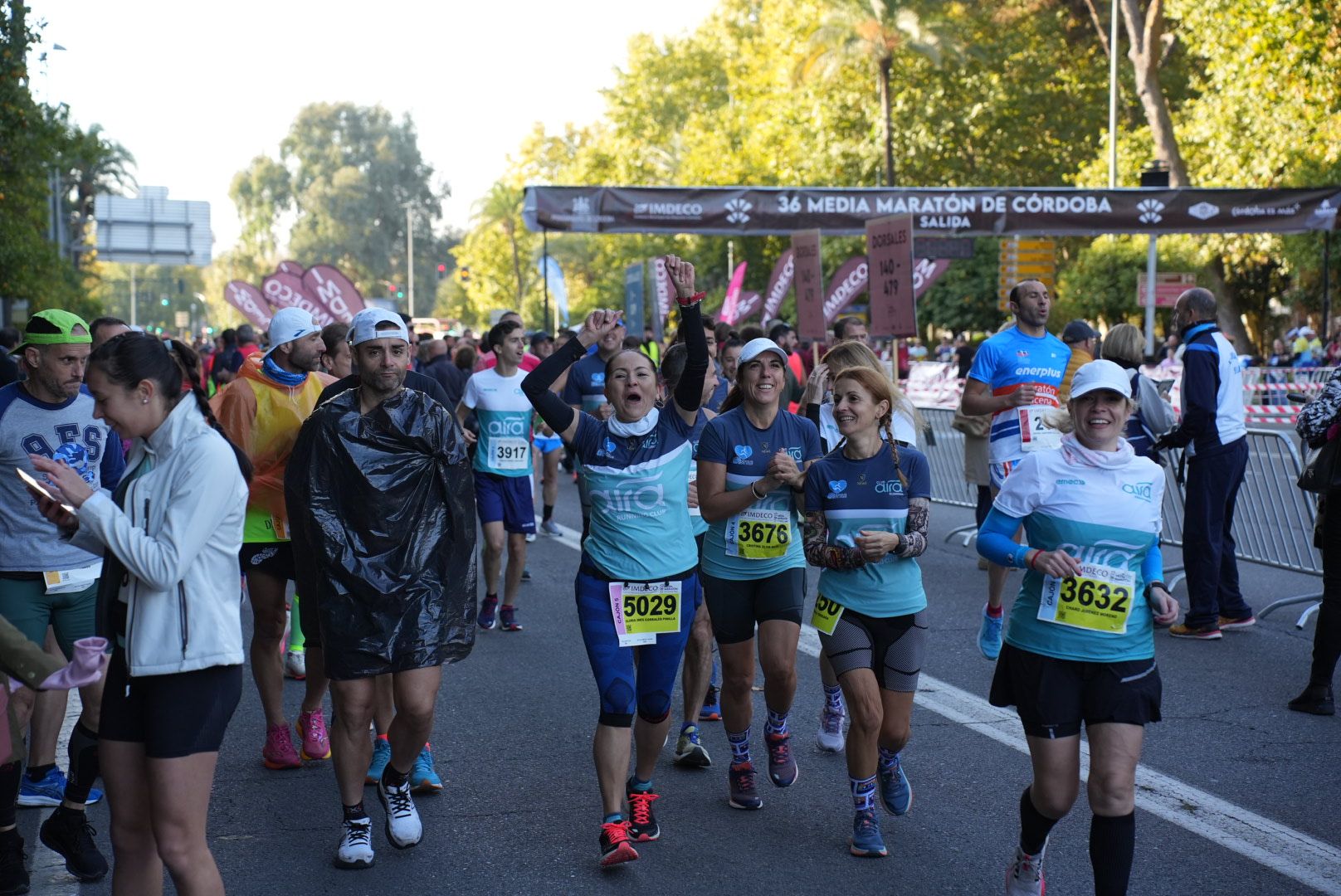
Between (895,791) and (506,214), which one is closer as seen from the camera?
(895,791)

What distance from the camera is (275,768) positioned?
639 centimetres

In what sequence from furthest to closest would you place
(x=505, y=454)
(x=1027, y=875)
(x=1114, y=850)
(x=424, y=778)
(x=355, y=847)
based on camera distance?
(x=505, y=454), (x=424, y=778), (x=355, y=847), (x=1027, y=875), (x=1114, y=850)

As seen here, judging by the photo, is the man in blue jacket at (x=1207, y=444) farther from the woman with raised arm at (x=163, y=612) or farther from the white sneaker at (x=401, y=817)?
the woman with raised arm at (x=163, y=612)

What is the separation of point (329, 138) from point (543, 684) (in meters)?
99.7

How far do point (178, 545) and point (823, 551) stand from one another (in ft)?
7.86

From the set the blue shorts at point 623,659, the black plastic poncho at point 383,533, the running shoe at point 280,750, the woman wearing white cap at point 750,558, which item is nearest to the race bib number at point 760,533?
the woman wearing white cap at point 750,558

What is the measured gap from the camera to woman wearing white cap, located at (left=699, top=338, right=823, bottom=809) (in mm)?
5727

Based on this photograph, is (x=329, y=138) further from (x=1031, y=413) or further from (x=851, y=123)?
(x=1031, y=413)

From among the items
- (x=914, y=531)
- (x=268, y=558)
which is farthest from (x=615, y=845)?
(x=268, y=558)

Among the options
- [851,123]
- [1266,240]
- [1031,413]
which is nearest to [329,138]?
[851,123]

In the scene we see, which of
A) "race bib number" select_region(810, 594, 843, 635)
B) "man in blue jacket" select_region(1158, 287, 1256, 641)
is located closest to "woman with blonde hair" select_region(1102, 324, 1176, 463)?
"man in blue jacket" select_region(1158, 287, 1256, 641)

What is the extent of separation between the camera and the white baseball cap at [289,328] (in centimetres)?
630

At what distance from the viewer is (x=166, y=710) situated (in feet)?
12.4

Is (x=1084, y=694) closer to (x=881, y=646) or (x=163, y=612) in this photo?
(x=881, y=646)
